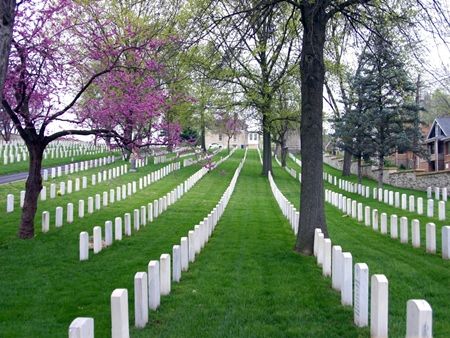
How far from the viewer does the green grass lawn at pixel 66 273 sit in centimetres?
697

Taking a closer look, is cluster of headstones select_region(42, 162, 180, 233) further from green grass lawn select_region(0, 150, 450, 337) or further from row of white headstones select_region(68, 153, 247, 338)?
row of white headstones select_region(68, 153, 247, 338)

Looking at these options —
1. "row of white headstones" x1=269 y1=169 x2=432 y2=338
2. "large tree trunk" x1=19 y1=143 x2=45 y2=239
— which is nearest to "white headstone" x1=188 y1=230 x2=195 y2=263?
"row of white headstones" x1=269 y1=169 x2=432 y2=338

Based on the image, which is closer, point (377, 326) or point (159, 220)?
point (377, 326)

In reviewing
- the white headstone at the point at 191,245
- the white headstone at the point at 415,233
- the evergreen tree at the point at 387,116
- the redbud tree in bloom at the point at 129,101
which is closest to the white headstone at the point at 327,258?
the white headstone at the point at 191,245

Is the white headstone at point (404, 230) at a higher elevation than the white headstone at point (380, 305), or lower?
lower

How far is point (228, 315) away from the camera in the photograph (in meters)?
6.90

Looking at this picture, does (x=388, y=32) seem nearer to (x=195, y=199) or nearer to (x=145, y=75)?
(x=145, y=75)

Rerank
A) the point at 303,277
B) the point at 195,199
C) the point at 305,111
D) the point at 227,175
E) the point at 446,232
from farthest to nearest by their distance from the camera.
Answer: the point at 227,175 → the point at 195,199 → the point at 305,111 → the point at 446,232 → the point at 303,277

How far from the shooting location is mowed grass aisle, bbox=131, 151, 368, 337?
6.30m

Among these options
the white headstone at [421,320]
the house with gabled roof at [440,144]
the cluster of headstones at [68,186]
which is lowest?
the cluster of headstones at [68,186]

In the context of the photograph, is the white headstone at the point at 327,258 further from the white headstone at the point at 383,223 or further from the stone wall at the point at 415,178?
the stone wall at the point at 415,178

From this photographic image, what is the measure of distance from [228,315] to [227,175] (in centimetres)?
3347

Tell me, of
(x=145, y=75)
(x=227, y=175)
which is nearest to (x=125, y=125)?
(x=145, y=75)

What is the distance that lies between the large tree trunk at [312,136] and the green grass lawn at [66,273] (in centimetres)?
309
